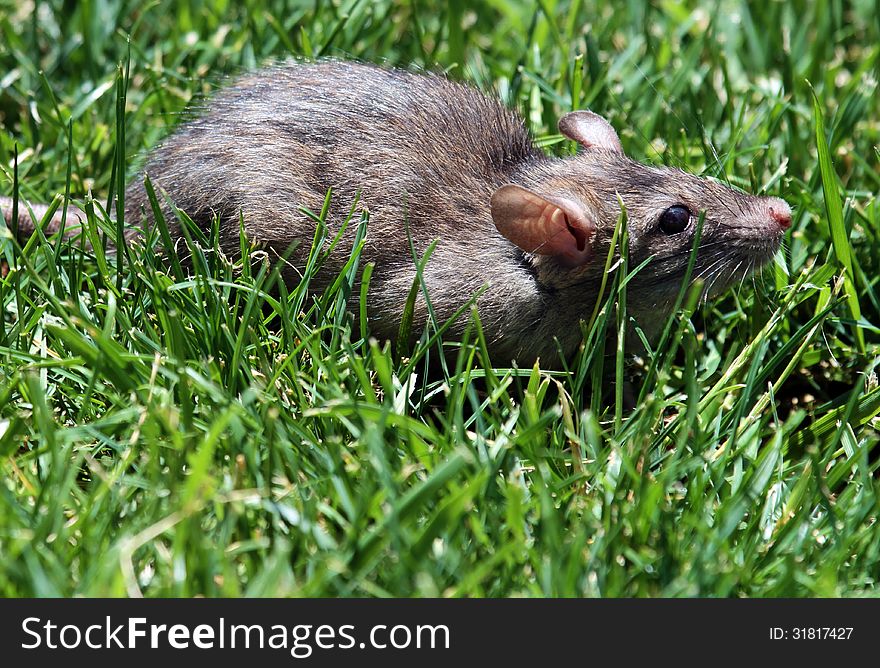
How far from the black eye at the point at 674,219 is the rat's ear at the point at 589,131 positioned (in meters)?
0.51

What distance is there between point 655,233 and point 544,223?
47 centimetres

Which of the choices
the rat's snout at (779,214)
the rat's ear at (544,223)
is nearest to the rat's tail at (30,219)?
the rat's ear at (544,223)

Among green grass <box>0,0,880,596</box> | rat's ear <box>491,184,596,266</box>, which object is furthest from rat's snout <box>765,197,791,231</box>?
rat's ear <box>491,184,596,266</box>

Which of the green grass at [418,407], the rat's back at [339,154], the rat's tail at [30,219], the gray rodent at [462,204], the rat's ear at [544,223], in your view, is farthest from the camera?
the rat's tail at [30,219]

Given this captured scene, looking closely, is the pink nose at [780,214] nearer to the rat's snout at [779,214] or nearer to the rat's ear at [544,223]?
the rat's snout at [779,214]

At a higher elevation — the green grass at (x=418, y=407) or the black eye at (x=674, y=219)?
the black eye at (x=674, y=219)

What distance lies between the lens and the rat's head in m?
4.45

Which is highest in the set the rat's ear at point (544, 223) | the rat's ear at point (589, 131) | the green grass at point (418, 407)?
the rat's ear at point (589, 131)

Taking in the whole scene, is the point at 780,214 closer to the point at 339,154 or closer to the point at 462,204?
the point at 462,204

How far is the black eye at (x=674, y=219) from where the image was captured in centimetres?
451

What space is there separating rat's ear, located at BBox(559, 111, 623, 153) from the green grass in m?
0.35

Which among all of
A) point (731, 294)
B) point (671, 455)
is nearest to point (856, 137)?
point (731, 294)
